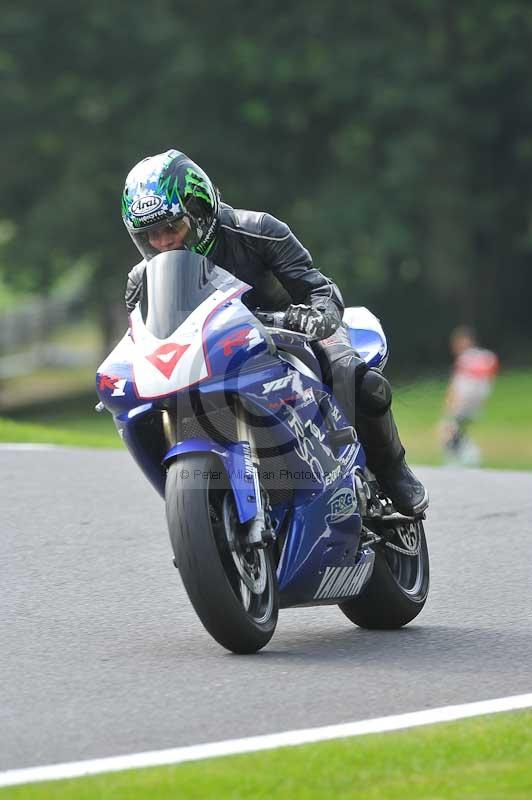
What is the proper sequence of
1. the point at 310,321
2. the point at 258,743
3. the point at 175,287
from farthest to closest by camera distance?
the point at 310,321 → the point at 175,287 → the point at 258,743

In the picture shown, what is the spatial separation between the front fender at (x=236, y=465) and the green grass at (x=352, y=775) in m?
1.11

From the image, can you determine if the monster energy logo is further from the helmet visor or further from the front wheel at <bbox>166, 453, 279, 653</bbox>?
the front wheel at <bbox>166, 453, 279, 653</bbox>

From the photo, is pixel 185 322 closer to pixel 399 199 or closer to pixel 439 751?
pixel 439 751

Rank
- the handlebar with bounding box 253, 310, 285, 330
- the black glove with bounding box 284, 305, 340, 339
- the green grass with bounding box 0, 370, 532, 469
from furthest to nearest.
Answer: the green grass with bounding box 0, 370, 532, 469 < the handlebar with bounding box 253, 310, 285, 330 < the black glove with bounding box 284, 305, 340, 339

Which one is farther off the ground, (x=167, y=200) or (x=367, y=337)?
(x=167, y=200)

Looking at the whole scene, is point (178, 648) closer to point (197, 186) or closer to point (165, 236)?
point (165, 236)

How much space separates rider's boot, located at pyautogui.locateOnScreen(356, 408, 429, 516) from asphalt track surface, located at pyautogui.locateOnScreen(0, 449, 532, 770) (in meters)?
0.52

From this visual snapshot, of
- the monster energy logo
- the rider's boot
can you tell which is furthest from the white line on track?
the monster energy logo

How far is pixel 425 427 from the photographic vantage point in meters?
30.2

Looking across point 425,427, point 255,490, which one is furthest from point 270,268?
point 425,427

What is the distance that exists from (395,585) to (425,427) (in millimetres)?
23281

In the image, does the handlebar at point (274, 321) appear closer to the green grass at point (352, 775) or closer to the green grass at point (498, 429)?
the green grass at point (352, 775)

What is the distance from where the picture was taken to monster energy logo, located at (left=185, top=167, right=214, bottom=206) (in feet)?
20.4

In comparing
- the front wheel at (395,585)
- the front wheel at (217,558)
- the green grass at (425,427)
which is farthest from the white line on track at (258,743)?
the green grass at (425,427)
